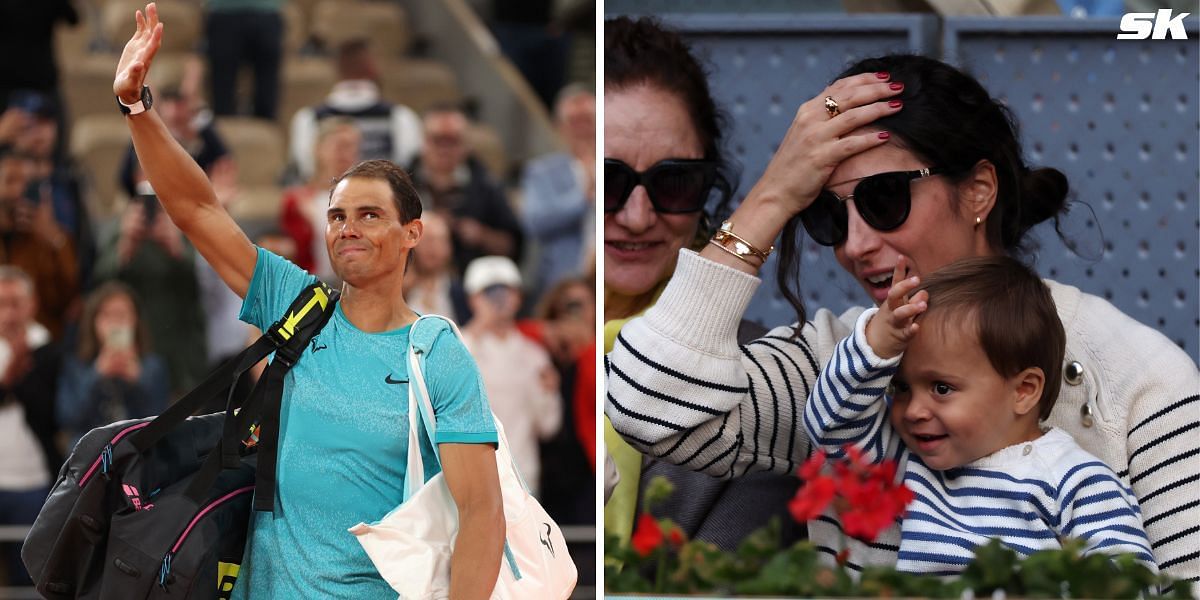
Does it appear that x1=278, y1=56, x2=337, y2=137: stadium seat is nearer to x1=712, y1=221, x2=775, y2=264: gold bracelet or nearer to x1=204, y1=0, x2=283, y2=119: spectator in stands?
x1=204, y1=0, x2=283, y2=119: spectator in stands

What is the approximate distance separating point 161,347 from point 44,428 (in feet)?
2.08

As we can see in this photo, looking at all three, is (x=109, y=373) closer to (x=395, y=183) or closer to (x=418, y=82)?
(x=418, y=82)

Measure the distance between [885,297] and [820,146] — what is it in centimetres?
29

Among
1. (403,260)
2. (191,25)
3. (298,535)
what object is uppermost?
(191,25)

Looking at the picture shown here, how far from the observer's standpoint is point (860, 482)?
265cm

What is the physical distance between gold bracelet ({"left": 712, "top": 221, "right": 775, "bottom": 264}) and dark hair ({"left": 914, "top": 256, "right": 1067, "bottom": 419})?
0.28m

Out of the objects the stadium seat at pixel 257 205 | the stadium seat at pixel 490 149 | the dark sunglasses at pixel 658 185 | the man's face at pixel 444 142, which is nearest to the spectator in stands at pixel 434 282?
the man's face at pixel 444 142

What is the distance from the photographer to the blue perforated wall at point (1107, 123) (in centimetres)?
316

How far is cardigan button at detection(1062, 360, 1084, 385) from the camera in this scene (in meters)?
2.83

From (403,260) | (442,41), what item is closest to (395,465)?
(403,260)

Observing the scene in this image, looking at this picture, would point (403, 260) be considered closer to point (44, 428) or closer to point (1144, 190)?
point (1144, 190)

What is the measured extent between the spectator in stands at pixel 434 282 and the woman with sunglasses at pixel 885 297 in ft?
15.1

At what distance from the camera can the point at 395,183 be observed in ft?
9.77

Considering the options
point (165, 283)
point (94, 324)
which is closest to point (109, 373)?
point (94, 324)
